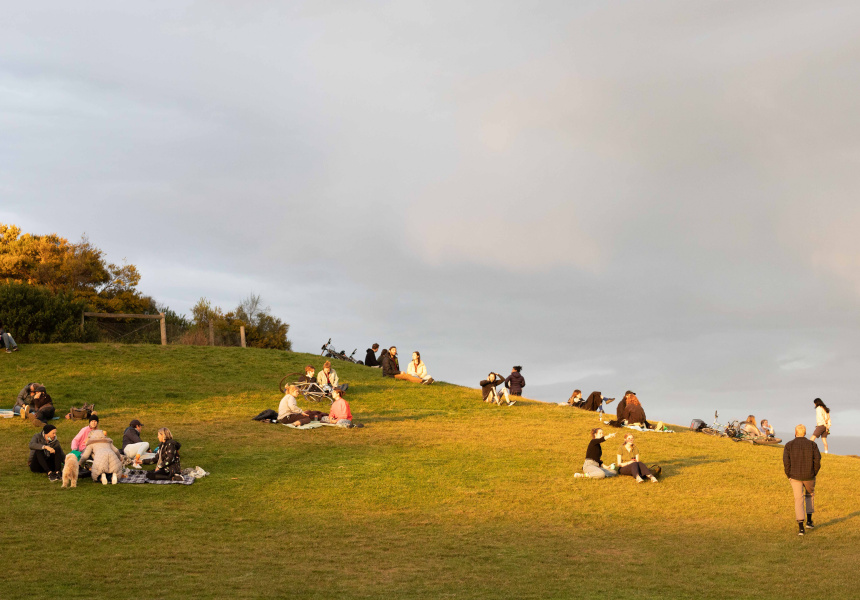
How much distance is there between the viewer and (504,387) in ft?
111

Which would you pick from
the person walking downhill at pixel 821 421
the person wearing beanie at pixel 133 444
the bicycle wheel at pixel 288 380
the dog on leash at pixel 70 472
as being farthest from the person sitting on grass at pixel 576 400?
the dog on leash at pixel 70 472

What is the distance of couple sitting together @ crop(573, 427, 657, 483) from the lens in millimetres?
19562

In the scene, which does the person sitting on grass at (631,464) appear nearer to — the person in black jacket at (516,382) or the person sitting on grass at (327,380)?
the person sitting on grass at (327,380)

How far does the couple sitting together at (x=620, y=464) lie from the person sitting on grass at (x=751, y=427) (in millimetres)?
12957

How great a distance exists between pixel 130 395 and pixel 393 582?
22.3 metres

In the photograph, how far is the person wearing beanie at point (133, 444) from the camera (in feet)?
63.4

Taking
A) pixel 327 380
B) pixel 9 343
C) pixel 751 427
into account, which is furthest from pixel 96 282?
pixel 751 427

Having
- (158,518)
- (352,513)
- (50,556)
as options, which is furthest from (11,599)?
(352,513)

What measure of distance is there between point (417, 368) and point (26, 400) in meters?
17.6

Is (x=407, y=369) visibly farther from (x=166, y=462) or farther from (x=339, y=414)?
(x=166, y=462)

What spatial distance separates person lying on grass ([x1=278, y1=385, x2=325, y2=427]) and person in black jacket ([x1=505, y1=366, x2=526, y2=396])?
11.5 m

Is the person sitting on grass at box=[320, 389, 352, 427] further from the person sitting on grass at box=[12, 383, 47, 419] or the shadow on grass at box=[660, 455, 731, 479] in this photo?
the shadow on grass at box=[660, 455, 731, 479]

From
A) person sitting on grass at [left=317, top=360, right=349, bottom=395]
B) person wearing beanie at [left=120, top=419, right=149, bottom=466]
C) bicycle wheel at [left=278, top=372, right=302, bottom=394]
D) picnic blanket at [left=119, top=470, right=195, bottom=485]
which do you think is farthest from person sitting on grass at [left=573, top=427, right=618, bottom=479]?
bicycle wheel at [left=278, top=372, right=302, bottom=394]

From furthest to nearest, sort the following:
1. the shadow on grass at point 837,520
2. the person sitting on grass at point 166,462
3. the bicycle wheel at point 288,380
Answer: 1. the bicycle wheel at point 288,380
2. the person sitting on grass at point 166,462
3. the shadow on grass at point 837,520
